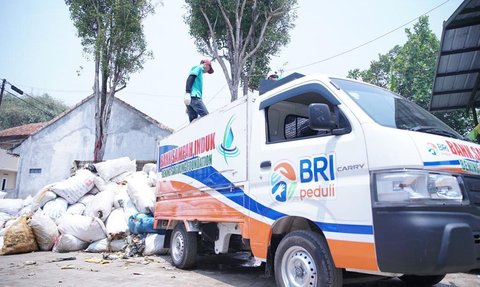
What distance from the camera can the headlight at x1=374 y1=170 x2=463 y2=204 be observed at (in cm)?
266

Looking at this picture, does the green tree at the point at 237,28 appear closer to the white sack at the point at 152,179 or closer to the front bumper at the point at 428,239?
the white sack at the point at 152,179

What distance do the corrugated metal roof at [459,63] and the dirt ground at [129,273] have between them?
4653mm

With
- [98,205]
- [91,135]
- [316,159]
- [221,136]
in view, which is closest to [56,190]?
[98,205]

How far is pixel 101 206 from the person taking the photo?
841 cm

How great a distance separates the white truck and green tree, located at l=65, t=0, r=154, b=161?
12906 mm

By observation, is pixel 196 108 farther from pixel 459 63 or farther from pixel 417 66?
pixel 417 66

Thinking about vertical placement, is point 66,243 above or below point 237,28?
below

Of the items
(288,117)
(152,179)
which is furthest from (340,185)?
(152,179)

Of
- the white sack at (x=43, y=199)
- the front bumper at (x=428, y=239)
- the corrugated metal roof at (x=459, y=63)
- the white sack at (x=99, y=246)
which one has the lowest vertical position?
the white sack at (x=99, y=246)

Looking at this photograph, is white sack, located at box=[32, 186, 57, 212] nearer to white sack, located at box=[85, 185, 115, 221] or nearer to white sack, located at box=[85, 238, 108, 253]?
white sack, located at box=[85, 185, 115, 221]

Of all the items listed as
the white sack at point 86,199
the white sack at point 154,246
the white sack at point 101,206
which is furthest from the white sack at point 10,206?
the white sack at point 154,246

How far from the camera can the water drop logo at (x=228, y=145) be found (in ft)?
15.2

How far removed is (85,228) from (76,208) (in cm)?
159

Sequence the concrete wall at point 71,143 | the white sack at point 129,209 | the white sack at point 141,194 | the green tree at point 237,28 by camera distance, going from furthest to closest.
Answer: the concrete wall at point 71,143 < the green tree at point 237,28 < the white sack at point 129,209 < the white sack at point 141,194
